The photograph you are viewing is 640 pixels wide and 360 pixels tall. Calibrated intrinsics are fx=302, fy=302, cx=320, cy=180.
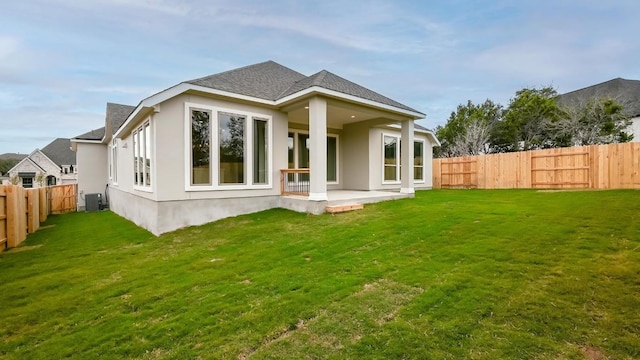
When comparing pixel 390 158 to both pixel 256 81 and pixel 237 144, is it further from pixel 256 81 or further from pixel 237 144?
pixel 237 144

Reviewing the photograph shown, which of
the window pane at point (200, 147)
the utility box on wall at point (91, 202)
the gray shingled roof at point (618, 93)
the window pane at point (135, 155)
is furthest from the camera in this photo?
the gray shingled roof at point (618, 93)

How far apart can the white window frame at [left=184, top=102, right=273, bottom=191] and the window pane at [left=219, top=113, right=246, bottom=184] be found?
111 millimetres

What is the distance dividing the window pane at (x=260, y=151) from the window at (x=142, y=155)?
2800mm

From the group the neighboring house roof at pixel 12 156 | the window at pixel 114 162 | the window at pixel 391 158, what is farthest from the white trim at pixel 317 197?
the neighboring house roof at pixel 12 156

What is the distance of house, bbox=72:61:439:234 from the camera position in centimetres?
772

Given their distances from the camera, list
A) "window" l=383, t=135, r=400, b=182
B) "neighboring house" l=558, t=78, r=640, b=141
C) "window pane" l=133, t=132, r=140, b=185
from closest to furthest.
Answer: "window pane" l=133, t=132, r=140, b=185, "window" l=383, t=135, r=400, b=182, "neighboring house" l=558, t=78, r=640, b=141

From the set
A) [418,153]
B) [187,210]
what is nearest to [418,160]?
[418,153]

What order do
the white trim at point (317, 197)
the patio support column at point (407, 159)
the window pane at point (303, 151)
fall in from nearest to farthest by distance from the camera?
1. the white trim at point (317, 197)
2. the patio support column at point (407, 159)
3. the window pane at point (303, 151)

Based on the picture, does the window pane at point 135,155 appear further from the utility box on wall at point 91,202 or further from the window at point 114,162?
the utility box on wall at point 91,202

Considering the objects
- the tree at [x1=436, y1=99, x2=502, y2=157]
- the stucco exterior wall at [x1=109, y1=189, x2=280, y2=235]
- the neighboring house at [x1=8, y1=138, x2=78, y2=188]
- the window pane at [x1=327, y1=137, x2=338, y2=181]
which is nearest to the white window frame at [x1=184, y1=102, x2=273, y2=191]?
the stucco exterior wall at [x1=109, y1=189, x2=280, y2=235]

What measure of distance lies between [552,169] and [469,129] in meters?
13.2

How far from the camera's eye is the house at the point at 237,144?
7.72m

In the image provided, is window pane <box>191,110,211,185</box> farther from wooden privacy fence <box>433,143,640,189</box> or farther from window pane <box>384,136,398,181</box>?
wooden privacy fence <box>433,143,640,189</box>

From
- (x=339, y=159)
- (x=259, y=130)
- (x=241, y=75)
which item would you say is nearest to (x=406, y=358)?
(x=259, y=130)
